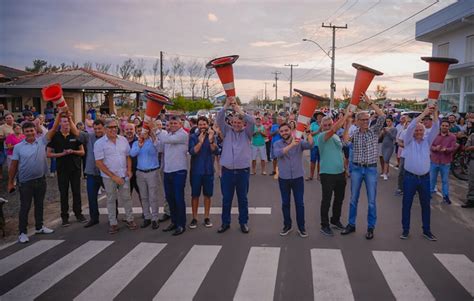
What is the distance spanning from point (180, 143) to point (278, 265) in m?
2.65

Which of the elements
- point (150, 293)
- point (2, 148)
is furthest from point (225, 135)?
point (2, 148)

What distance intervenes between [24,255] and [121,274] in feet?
5.83

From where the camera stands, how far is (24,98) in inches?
934

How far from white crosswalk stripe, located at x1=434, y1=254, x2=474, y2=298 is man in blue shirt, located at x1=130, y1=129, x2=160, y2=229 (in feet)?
14.8

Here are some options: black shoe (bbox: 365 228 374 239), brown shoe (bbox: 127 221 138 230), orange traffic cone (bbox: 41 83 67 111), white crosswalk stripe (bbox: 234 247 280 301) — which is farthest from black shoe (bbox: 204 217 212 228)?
orange traffic cone (bbox: 41 83 67 111)

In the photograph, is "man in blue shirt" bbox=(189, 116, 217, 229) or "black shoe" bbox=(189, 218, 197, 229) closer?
"man in blue shirt" bbox=(189, 116, 217, 229)

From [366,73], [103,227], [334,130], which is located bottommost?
[103,227]

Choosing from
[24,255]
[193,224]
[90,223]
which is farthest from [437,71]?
[24,255]

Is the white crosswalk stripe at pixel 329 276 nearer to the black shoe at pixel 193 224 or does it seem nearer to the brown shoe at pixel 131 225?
the black shoe at pixel 193 224

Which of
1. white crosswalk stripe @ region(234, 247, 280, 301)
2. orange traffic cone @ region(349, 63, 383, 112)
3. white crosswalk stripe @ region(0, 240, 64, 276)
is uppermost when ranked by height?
orange traffic cone @ region(349, 63, 383, 112)

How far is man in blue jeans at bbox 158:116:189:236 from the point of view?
6.62 m

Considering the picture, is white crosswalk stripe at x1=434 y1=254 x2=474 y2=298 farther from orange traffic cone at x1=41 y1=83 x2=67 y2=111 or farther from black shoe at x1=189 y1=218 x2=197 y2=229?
orange traffic cone at x1=41 y1=83 x2=67 y2=111

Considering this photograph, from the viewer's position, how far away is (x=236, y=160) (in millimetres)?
6582

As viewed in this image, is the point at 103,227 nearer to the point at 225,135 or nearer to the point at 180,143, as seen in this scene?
the point at 180,143
